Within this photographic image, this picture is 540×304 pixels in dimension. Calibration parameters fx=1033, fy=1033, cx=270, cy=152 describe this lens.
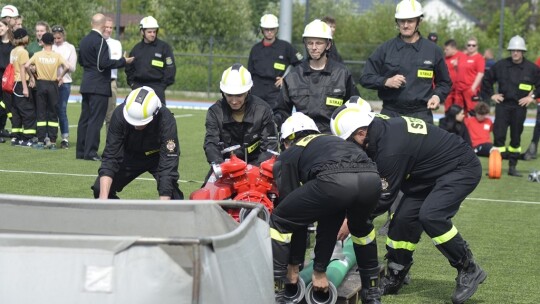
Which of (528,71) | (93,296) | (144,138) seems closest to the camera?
(93,296)

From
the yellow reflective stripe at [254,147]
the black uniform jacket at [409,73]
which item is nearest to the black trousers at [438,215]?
the yellow reflective stripe at [254,147]

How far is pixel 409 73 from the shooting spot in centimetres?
995

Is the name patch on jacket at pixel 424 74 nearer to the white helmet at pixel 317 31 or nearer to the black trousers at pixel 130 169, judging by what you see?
the white helmet at pixel 317 31

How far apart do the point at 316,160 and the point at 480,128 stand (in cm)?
1281

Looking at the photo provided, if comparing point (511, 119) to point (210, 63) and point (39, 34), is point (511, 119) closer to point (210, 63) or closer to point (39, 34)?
point (39, 34)

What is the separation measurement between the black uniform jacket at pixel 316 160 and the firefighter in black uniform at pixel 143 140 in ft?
5.17

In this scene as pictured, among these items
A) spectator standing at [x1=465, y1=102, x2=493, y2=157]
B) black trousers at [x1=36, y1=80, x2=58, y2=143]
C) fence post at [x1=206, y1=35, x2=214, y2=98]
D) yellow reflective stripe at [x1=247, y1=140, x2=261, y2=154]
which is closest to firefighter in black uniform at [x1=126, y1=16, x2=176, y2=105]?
black trousers at [x1=36, y1=80, x2=58, y2=143]

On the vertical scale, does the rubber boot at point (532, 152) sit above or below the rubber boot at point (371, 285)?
below

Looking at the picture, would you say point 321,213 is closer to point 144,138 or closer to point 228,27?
point 144,138

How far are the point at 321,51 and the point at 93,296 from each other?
627 centimetres

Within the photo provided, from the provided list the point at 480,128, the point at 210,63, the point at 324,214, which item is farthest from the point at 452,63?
the point at 324,214

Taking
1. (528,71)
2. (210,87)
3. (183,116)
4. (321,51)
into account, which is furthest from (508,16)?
(321,51)

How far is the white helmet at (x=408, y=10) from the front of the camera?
9.87 m

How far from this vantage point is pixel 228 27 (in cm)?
4241
